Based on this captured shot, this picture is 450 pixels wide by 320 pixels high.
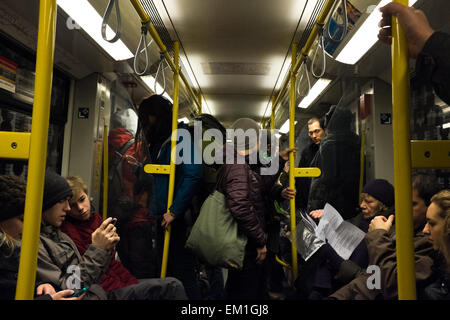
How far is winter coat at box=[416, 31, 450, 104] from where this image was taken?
32.7 inches

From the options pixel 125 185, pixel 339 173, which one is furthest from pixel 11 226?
pixel 339 173

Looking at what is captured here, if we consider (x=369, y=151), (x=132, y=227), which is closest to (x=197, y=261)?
(x=132, y=227)

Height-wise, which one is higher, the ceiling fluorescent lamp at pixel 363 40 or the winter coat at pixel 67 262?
the ceiling fluorescent lamp at pixel 363 40

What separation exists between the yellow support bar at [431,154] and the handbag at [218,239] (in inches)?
46.2

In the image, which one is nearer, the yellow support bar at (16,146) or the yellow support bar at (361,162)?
the yellow support bar at (16,146)

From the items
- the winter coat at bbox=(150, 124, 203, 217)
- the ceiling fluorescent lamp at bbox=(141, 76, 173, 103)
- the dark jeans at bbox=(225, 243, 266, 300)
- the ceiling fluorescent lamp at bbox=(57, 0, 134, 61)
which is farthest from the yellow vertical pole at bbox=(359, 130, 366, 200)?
the ceiling fluorescent lamp at bbox=(57, 0, 134, 61)

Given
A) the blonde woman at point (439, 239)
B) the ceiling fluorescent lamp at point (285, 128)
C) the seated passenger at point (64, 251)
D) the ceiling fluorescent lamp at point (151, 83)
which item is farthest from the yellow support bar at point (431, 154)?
the ceiling fluorescent lamp at point (151, 83)

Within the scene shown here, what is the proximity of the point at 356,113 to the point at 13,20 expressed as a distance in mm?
1719

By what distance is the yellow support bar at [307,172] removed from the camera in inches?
78.2

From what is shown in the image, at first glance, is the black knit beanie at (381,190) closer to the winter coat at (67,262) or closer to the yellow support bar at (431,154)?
the yellow support bar at (431,154)

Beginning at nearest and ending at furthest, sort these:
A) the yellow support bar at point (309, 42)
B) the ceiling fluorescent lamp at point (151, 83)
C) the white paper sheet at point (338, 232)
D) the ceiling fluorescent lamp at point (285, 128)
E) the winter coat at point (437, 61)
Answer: the winter coat at point (437, 61) → the white paper sheet at point (338, 232) → the yellow support bar at point (309, 42) → the ceiling fluorescent lamp at point (151, 83) → the ceiling fluorescent lamp at point (285, 128)

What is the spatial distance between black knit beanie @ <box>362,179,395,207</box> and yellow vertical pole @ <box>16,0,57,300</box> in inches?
60.0

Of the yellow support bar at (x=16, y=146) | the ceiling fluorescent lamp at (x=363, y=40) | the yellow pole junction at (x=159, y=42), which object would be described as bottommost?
the yellow support bar at (x=16, y=146)

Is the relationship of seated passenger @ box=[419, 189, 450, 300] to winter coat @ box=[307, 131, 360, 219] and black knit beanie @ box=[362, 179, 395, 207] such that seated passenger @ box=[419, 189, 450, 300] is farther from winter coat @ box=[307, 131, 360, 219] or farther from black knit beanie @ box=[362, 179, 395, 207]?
winter coat @ box=[307, 131, 360, 219]
